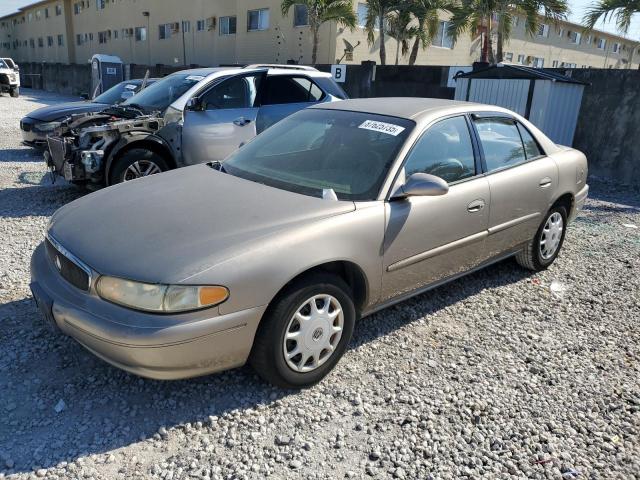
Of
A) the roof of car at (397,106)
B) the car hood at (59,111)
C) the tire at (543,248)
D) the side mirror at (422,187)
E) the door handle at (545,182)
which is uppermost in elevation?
the roof of car at (397,106)

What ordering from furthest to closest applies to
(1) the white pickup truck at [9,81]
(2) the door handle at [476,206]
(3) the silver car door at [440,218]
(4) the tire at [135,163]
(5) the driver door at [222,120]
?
(1) the white pickup truck at [9,81], (5) the driver door at [222,120], (4) the tire at [135,163], (2) the door handle at [476,206], (3) the silver car door at [440,218]

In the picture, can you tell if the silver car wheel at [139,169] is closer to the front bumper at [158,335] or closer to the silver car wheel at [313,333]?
the front bumper at [158,335]

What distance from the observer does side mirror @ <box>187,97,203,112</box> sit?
6.59 m

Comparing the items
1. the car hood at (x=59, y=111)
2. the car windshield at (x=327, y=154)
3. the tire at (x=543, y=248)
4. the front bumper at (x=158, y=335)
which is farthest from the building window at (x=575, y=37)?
the front bumper at (x=158, y=335)

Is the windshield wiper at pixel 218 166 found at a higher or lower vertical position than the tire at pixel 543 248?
higher

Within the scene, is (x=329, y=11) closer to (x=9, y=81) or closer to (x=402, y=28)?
(x=402, y=28)

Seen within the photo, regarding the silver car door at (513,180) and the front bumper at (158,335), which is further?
the silver car door at (513,180)

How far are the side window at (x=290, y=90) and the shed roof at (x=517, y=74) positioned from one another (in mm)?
4298

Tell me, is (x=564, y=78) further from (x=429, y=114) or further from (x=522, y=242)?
Answer: (x=429, y=114)

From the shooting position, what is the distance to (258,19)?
24516 mm

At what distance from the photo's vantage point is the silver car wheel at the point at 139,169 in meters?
6.20

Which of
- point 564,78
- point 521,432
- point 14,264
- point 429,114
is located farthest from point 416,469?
point 564,78

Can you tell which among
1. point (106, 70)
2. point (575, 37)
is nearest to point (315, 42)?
point (106, 70)

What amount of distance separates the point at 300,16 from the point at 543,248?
20.4m
